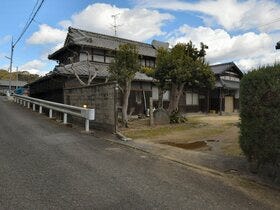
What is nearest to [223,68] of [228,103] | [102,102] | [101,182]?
[228,103]

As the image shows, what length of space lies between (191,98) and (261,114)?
27.1 meters

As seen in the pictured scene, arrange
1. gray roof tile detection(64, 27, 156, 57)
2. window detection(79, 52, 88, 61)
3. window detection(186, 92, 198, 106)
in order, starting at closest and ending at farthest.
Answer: window detection(79, 52, 88, 61) → gray roof tile detection(64, 27, 156, 57) → window detection(186, 92, 198, 106)

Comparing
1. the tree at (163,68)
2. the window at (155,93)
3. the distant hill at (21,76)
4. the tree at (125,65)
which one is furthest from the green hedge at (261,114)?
the distant hill at (21,76)

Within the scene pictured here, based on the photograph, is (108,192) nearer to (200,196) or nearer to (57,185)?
(57,185)

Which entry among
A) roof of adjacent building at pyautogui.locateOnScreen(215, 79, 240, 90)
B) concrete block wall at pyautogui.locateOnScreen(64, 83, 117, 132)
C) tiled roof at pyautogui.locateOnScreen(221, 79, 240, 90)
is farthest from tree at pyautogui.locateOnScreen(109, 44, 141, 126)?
tiled roof at pyautogui.locateOnScreen(221, 79, 240, 90)

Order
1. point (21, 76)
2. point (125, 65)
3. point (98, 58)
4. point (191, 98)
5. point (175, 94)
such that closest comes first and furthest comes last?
point (125, 65)
point (175, 94)
point (98, 58)
point (191, 98)
point (21, 76)

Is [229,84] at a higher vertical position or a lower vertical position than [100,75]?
higher

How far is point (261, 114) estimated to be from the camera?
6.39 meters

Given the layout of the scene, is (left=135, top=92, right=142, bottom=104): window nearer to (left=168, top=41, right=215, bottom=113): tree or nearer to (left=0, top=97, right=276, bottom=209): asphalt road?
(left=168, top=41, right=215, bottom=113): tree

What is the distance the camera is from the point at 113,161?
8.10m

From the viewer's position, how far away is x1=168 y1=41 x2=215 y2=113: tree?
19.1 metres

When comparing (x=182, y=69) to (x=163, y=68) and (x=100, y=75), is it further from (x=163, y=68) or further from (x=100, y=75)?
(x=100, y=75)

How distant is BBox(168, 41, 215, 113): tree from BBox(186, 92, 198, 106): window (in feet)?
39.5

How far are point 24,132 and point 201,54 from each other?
11709 millimetres
